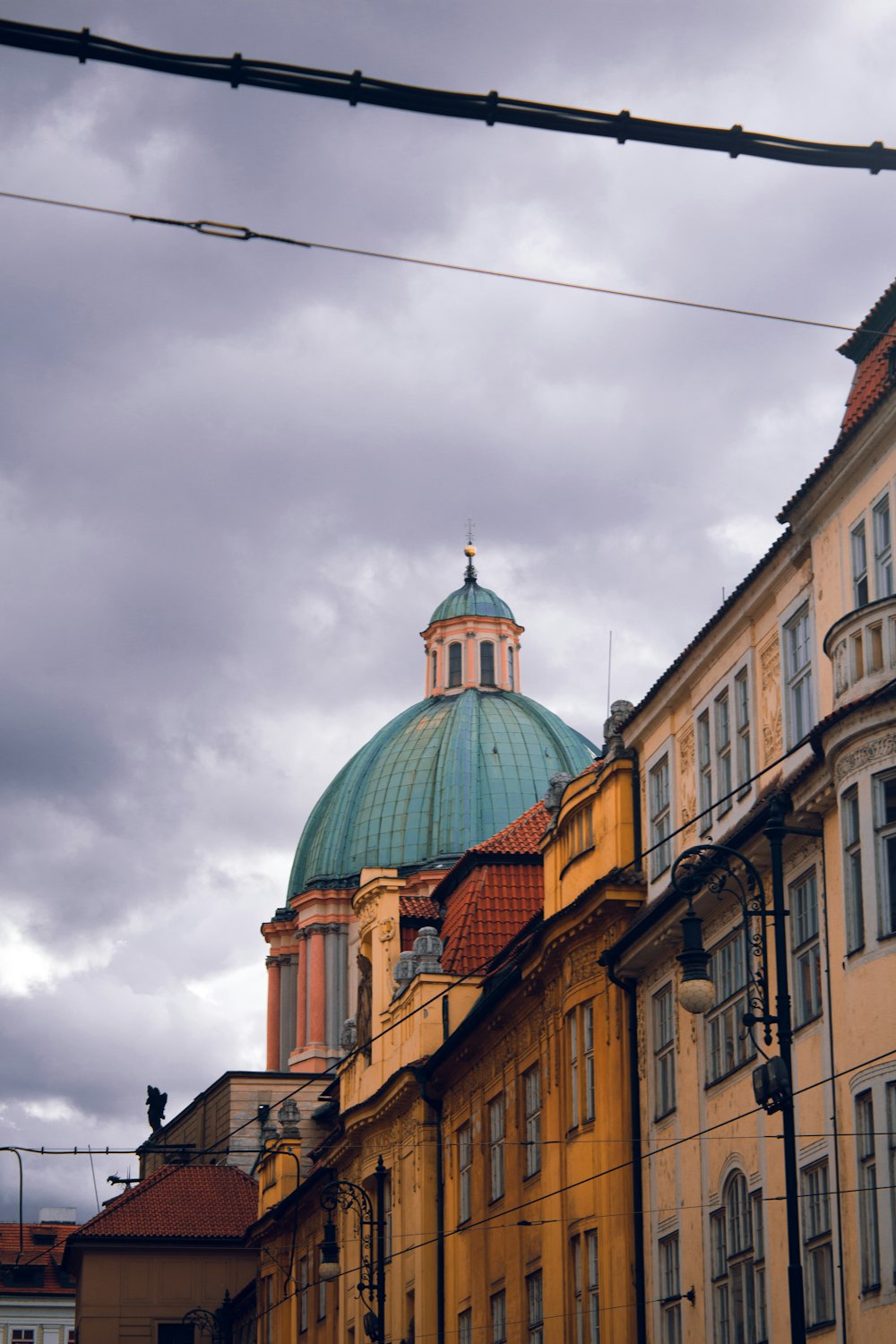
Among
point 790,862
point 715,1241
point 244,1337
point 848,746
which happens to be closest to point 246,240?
point 848,746

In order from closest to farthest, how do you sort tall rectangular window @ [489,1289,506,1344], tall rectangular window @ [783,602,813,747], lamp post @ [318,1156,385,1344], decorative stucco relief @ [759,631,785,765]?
tall rectangular window @ [783,602,813,747]
decorative stucco relief @ [759,631,785,765]
tall rectangular window @ [489,1289,506,1344]
lamp post @ [318,1156,385,1344]

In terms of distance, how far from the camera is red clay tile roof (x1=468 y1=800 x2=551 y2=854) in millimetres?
48125

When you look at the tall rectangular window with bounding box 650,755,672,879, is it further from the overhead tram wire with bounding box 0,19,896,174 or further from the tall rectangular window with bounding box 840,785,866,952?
the overhead tram wire with bounding box 0,19,896,174

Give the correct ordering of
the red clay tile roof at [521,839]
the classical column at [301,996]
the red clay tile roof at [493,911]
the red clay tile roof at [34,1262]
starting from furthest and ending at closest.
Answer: the red clay tile roof at [34,1262], the classical column at [301,996], the red clay tile roof at [521,839], the red clay tile roof at [493,911]

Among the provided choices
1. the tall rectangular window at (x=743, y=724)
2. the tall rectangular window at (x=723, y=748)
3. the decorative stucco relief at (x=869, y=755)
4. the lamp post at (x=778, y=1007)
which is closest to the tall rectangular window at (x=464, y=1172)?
the tall rectangular window at (x=723, y=748)

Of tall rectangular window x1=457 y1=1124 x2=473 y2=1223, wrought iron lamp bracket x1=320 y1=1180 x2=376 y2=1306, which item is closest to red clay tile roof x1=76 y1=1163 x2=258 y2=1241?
wrought iron lamp bracket x1=320 y1=1180 x2=376 y2=1306

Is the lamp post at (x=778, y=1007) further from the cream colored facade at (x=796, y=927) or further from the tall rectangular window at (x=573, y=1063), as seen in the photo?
the tall rectangular window at (x=573, y=1063)

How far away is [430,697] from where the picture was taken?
301ft

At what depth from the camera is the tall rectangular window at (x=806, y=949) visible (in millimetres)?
26438

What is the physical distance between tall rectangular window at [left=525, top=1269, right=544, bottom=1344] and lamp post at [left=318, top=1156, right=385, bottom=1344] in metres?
3.45

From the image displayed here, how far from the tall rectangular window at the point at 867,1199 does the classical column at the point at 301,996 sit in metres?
63.5

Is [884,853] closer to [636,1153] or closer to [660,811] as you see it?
[660,811]

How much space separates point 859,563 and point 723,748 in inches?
208

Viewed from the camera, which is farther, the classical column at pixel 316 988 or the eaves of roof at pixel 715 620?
the classical column at pixel 316 988
